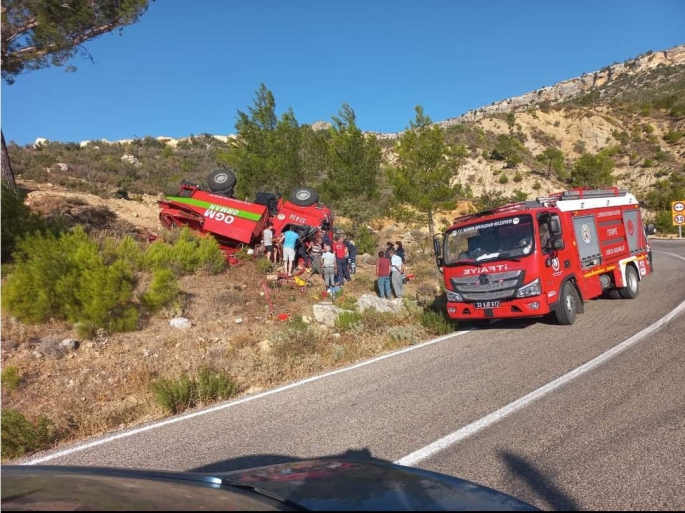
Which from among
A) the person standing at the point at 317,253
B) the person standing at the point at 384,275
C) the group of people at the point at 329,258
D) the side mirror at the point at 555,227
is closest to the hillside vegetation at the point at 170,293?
the group of people at the point at 329,258

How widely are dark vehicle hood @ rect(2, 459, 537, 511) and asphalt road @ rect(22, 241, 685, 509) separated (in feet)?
5.13

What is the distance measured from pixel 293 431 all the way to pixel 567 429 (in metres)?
2.66

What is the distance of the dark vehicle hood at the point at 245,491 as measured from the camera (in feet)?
5.18

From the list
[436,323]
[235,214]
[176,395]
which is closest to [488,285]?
[436,323]

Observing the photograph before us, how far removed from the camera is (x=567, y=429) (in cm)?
428

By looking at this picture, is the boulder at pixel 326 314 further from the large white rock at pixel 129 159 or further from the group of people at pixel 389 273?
the large white rock at pixel 129 159

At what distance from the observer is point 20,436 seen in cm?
532

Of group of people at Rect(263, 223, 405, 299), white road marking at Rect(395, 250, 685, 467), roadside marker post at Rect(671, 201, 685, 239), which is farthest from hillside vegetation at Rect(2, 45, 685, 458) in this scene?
roadside marker post at Rect(671, 201, 685, 239)

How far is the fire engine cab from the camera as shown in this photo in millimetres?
8531

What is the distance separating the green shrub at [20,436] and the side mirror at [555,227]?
27.9 feet

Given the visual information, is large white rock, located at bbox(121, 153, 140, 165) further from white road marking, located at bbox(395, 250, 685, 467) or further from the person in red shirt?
white road marking, located at bbox(395, 250, 685, 467)

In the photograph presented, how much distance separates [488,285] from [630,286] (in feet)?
16.8

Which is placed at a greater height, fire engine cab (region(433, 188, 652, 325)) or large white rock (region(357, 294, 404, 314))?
fire engine cab (region(433, 188, 652, 325))

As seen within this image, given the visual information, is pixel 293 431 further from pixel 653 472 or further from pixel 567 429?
pixel 653 472
